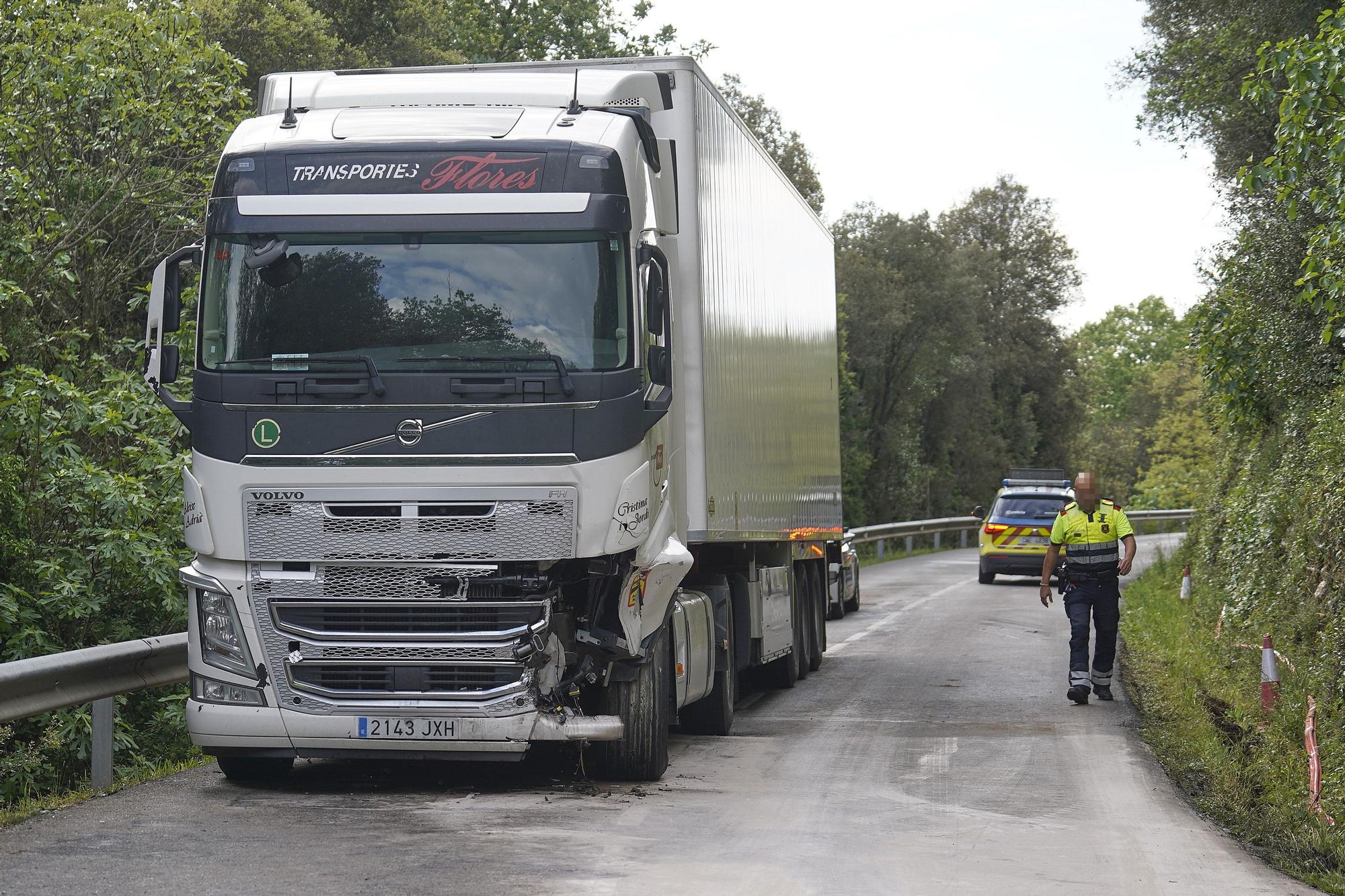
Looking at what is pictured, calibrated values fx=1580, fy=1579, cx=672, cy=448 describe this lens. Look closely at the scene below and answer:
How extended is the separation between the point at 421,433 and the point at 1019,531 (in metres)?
21.8

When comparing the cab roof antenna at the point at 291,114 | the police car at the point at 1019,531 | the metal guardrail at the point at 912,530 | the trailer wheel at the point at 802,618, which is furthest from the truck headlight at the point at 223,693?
the metal guardrail at the point at 912,530

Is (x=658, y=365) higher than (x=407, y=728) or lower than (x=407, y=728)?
higher

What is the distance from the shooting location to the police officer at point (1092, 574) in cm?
1278

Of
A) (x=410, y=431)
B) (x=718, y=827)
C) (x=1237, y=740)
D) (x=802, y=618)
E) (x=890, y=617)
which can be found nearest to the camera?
(x=718, y=827)

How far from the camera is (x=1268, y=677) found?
405 inches

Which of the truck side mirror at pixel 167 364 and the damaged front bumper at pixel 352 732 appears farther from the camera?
the truck side mirror at pixel 167 364

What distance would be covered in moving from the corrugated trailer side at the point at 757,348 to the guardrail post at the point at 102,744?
3.36 metres

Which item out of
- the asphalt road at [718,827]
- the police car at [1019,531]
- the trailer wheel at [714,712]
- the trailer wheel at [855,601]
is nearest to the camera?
the asphalt road at [718,827]

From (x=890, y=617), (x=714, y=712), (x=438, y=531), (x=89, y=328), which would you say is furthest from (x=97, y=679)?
(x=890, y=617)

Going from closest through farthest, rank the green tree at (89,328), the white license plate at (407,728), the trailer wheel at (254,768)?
the white license plate at (407,728)
the trailer wheel at (254,768)
the green tree at (89,328)

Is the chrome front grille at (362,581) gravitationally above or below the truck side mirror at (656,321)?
below

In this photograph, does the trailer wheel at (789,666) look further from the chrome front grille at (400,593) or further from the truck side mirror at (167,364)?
the truck side mirror at (167,364)

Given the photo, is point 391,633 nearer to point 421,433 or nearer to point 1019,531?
point 421,433

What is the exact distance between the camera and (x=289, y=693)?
7812 millimetres
